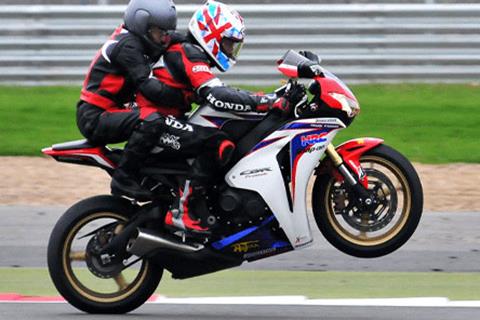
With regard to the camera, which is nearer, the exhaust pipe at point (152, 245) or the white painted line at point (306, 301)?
the exhaust pipe at point (152, 245)

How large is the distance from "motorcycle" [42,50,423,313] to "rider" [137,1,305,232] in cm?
8

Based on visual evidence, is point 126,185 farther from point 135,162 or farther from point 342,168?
point 342,168

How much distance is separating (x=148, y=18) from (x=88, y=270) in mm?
1450

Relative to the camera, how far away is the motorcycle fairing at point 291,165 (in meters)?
6.98

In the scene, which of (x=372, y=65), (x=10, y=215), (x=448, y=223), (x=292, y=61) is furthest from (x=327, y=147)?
(x=372, y=65)

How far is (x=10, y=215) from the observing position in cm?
981

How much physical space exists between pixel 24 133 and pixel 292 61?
619 centimetres

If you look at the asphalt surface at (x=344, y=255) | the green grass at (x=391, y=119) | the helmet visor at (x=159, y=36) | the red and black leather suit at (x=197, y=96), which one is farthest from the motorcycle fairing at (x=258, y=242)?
the green grass at (x=391, y=119)

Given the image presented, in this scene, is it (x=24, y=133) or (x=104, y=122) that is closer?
(x=104, y=122)

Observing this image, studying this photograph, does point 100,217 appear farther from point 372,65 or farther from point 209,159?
point 372,65

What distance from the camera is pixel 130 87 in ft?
23.3

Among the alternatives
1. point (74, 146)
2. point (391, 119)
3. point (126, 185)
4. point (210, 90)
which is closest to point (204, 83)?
point (210, 90)

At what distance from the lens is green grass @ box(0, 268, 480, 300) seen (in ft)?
24.9

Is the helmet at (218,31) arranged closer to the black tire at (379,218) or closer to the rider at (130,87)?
the rider at (130,87)
